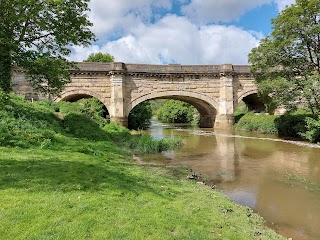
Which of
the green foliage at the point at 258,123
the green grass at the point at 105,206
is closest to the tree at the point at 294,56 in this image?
the green foliage at the point at 258,123

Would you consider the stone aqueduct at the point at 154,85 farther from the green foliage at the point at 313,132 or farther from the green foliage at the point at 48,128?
the green foliage at the point at 313,132

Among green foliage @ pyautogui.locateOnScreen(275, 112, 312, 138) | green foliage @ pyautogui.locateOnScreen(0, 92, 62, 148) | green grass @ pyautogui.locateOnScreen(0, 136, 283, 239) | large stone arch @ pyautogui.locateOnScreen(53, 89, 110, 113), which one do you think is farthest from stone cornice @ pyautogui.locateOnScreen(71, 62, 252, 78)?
green grass @ pyautogui.locateOnScreen(0, 136, 283, 239)

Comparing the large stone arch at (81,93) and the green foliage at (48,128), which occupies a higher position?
the large stone arch at (81,93)

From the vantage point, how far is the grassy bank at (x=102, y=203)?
13.8ft

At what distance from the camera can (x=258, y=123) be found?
91.9ft

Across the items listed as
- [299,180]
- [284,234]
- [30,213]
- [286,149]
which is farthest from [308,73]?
[30,213]

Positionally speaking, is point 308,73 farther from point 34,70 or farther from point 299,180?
point 34,70

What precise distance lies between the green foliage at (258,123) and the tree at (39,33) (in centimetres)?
1853

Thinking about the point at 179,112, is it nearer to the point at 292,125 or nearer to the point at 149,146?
the point at 292,125

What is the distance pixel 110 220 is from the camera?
4.53 metres

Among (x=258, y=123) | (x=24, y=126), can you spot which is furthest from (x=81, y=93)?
(x=258, y=123)

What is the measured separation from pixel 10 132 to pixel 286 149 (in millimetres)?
15063

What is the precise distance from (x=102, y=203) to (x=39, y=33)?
11.4 meters

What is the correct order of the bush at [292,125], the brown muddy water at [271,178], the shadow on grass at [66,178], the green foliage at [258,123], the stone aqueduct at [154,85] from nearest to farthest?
the shadow on grass at [66,178] → the brown muddy water at [271,178] → the bush at [292,125] → the green foliage at [258,123] → the stone aqueduct at [154,85]
